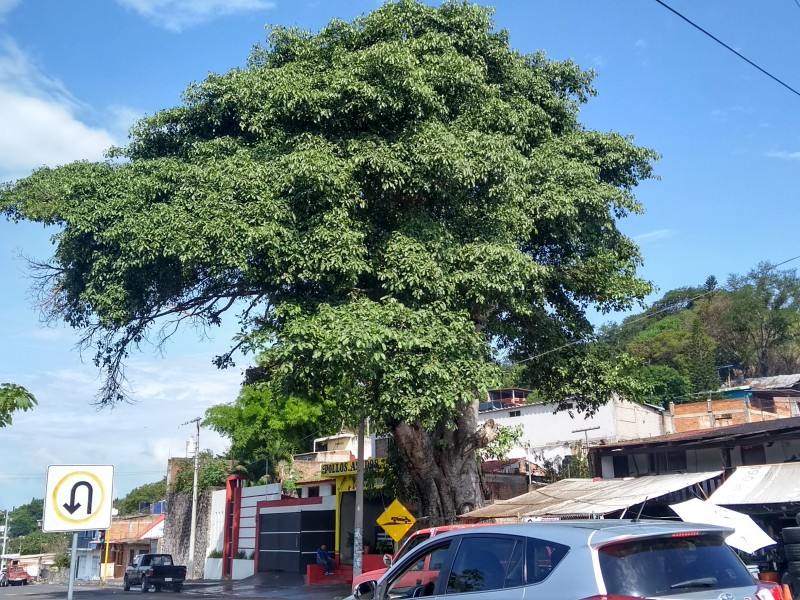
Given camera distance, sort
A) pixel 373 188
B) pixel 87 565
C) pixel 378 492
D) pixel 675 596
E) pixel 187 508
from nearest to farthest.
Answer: pixel 675 596
pixel 373 188
pixel 378 492
pixel 187 508
pixel 87 565

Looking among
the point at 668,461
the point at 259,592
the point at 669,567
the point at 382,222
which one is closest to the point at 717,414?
the point at 668,461

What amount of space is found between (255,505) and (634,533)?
3327 cm

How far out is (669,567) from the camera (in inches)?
203

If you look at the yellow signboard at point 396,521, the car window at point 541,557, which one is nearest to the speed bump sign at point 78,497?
the car window at point 541,557

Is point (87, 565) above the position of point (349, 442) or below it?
below

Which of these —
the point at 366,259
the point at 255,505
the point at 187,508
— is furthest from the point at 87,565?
the point at 366,259

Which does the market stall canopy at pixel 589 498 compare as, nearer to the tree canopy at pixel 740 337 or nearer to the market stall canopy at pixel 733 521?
the market stall canopy at pixel 733 521

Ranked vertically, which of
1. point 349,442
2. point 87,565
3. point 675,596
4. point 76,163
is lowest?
point 87,565

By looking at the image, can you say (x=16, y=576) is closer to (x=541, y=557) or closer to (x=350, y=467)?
(x=350, y=467)

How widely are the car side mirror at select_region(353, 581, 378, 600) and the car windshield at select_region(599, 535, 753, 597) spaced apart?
8.35 feet

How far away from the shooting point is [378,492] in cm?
2550

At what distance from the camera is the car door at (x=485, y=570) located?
18.2 feet

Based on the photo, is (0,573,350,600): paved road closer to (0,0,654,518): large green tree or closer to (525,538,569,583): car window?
(0,0,654,518): large green tree

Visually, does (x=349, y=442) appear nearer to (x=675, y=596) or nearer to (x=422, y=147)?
(x=422, y=147)
